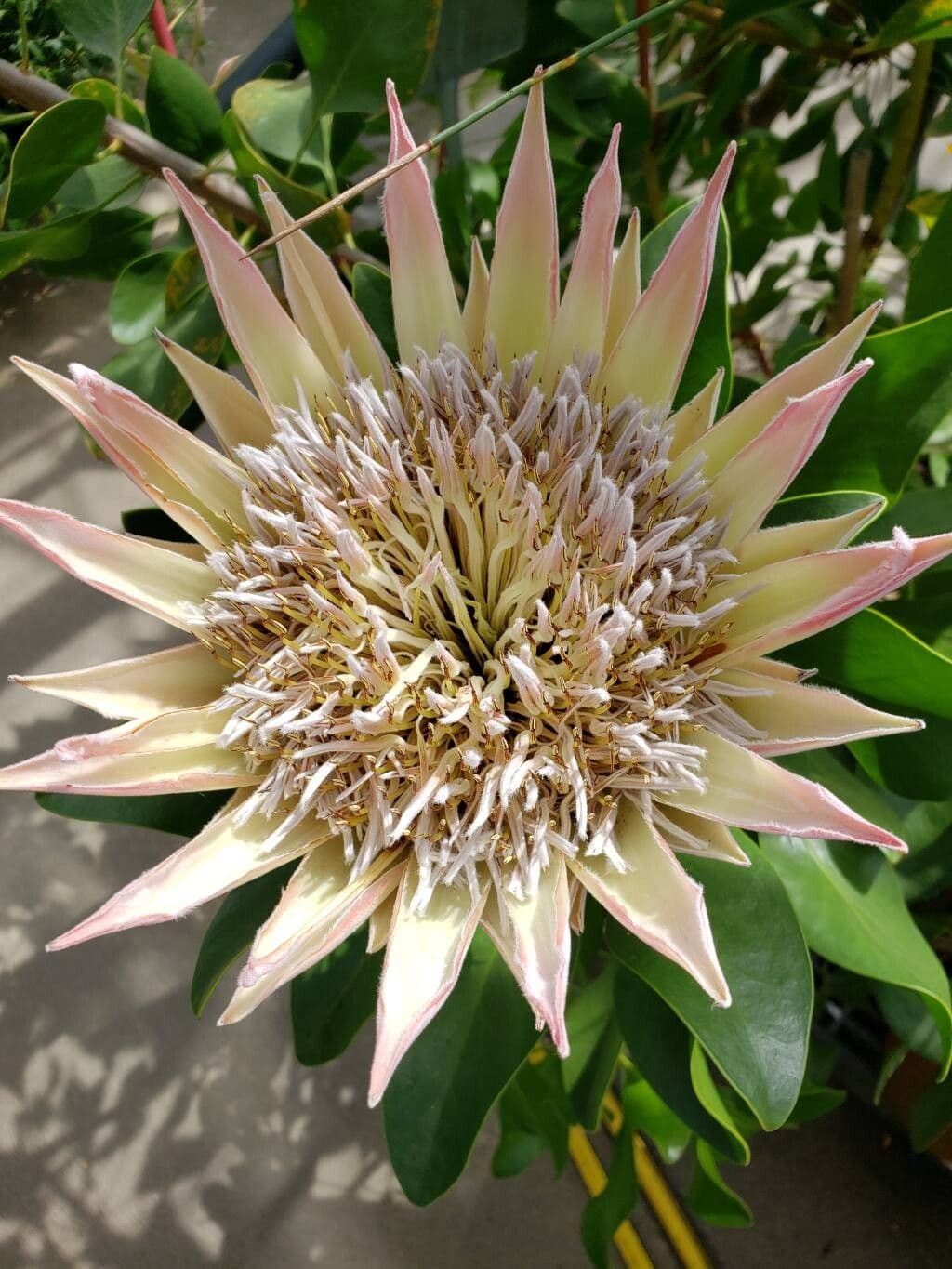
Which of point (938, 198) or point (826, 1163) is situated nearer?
point (938, 198)

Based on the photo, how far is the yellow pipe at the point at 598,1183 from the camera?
132 cm

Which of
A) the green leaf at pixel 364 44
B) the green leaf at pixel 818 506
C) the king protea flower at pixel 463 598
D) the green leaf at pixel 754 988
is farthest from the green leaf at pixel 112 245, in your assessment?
the green leaf at pixel 754 988

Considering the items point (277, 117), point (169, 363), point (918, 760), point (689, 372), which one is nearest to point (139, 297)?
point (169, 363)

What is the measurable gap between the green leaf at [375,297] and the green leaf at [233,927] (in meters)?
0.36

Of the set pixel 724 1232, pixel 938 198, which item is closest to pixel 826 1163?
pixel 724 1232

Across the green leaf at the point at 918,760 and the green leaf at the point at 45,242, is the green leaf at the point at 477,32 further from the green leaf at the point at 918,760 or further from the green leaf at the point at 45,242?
the green leaf at the point at 918,760

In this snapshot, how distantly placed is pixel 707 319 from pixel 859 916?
388 mm

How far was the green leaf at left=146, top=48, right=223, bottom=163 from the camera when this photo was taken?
2.23ft

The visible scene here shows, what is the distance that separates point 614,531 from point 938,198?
821 mm

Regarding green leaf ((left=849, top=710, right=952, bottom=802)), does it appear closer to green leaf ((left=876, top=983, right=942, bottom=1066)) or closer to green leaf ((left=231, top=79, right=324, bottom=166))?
green leaf ((left=876, top=983, right=942, bottom=1066))

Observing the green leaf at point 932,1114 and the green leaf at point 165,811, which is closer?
the green leaf at point 165,811

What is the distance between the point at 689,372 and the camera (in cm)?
58

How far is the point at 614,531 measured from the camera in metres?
0.52

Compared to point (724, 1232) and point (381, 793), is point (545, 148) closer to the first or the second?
point (381, 793)
